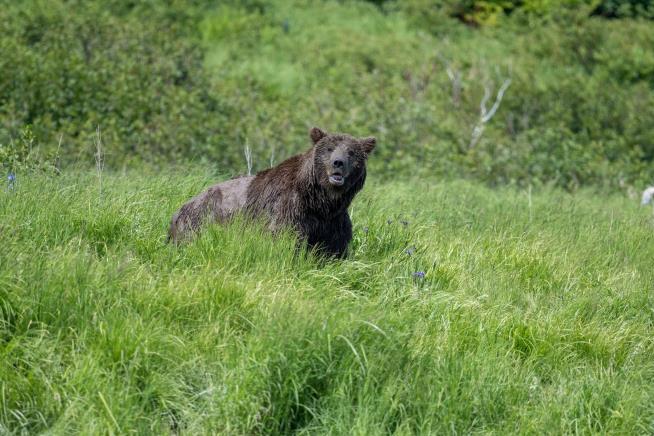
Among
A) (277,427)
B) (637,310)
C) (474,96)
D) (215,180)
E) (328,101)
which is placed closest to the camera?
(277,427)

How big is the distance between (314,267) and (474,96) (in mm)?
13857

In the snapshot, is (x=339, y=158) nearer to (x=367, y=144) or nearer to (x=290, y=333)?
(x=367, y=144)

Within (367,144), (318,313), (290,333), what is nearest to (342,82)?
(367,144)

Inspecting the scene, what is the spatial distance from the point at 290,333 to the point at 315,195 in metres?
1.88

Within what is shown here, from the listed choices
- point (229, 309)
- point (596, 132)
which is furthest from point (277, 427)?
point (596, 132)

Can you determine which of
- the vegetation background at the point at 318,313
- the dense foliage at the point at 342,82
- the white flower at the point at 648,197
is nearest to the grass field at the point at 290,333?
the vegetation background at the point at 318,313

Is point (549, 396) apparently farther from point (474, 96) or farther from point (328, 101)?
point (474, 96)

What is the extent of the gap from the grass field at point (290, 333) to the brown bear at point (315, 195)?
9.0 inches

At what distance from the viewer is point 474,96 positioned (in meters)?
19.7

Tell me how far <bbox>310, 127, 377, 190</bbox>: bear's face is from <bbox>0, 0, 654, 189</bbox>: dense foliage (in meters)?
4.35

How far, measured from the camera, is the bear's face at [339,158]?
673cm

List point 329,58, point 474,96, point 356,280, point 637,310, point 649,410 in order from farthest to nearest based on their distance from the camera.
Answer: point 329,58, point 474,96, point 637,310, point 356,280, point 649,410

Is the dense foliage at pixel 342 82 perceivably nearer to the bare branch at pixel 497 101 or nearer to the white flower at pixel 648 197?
the bare branch at pixel 497 101

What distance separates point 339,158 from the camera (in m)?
6.74
